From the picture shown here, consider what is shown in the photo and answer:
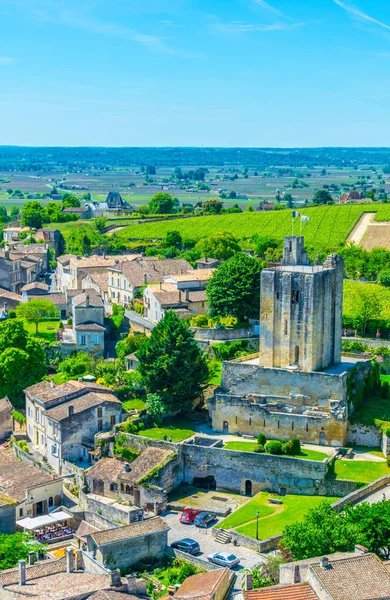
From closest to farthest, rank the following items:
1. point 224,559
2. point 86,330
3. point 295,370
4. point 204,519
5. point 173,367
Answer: point 224,559
point 204,519
point 295,370
point 173,367
point 86,330

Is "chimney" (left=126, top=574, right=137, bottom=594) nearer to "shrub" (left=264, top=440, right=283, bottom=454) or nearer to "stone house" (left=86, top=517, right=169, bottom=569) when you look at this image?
"stone house" (left=86, top=517, right=169, bottom=569)

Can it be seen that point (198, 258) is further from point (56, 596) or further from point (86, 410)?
point (56, 596)

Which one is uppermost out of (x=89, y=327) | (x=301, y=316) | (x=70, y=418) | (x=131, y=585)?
(x=301, y=316)

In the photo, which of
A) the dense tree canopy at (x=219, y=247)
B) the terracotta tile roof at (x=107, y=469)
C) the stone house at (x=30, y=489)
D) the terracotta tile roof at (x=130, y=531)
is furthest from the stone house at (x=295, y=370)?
the dense tree canopy at (x=219, y=247)

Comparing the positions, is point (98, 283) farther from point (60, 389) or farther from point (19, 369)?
point (60, 389)

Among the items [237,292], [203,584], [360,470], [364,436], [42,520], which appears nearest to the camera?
[203,584]

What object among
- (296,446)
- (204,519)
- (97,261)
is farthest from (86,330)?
(204,519)

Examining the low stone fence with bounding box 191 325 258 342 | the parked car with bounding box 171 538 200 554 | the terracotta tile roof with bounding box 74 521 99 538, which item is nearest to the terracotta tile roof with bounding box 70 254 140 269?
the low stone fence with bounding box 191 325 258 342
